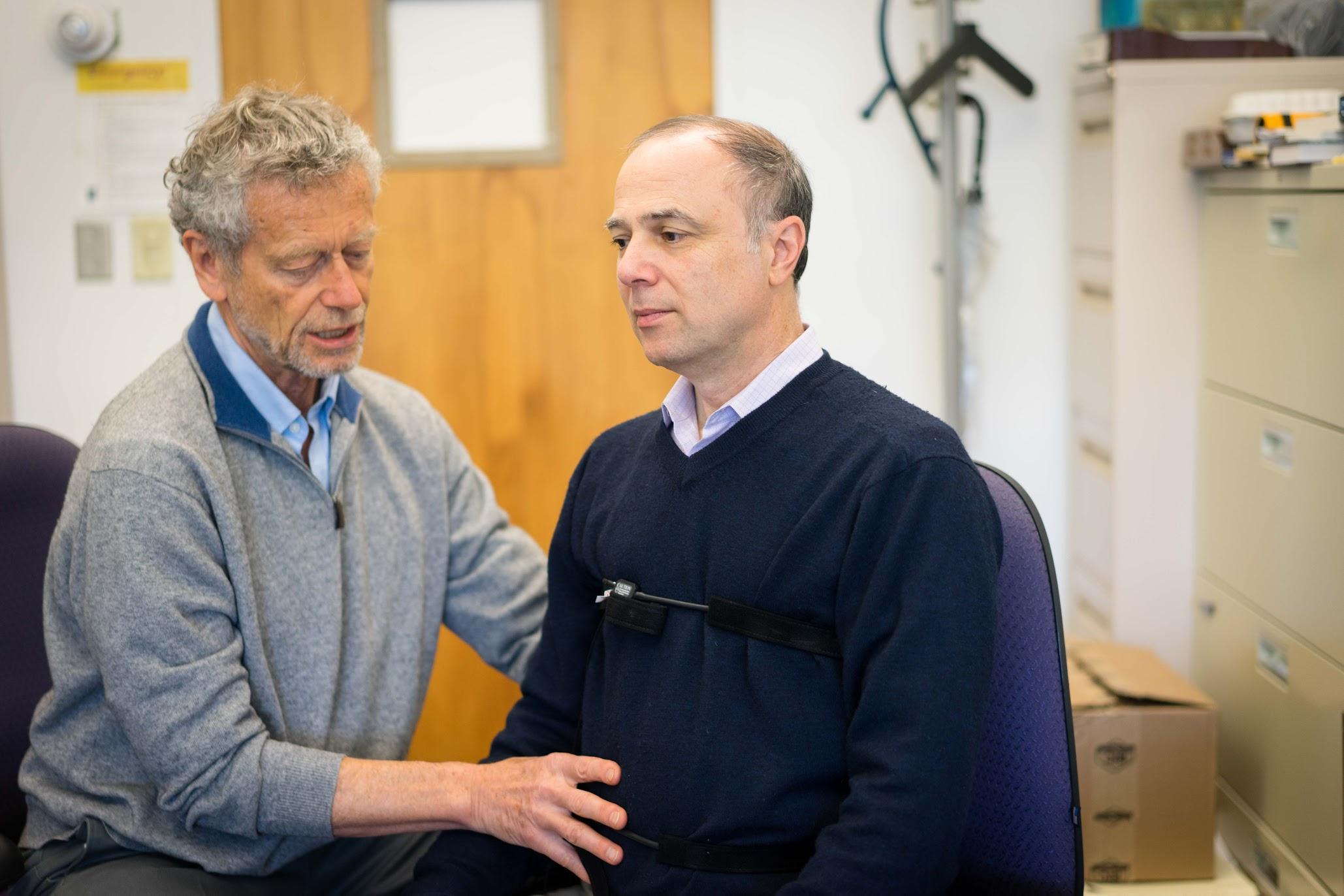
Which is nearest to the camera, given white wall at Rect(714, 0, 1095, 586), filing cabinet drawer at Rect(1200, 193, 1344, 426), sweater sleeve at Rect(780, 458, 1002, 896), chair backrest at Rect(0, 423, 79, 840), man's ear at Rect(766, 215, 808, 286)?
sweater sleeve at Rect(780, 458, 1002, 896)

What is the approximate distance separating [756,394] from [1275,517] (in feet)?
3.97

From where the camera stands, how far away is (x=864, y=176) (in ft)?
9.39

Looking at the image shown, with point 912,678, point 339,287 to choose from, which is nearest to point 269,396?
point 339,287

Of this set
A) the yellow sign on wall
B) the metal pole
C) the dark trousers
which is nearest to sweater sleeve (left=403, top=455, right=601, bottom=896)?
the dark trousers

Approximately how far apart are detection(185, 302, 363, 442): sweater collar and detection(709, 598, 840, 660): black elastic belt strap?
24.7 inches

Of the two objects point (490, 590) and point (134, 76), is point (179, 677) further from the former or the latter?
point (134, 76)

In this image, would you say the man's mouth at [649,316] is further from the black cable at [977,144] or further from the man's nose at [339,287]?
the black cable at [977,144]

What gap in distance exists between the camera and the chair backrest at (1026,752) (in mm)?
1271

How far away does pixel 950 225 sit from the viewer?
2.65m

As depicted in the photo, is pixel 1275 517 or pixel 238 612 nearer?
pixel 238 612

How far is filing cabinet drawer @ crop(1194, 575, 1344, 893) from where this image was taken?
6.39 ft

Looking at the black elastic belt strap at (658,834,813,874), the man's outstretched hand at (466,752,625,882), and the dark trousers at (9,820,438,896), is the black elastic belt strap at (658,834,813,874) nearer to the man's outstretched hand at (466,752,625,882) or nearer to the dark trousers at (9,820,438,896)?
the man's outstretched hand at (466,752,625,882)

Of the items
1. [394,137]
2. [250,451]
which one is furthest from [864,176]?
[250,451]

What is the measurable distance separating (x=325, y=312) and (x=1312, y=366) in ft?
4.83
